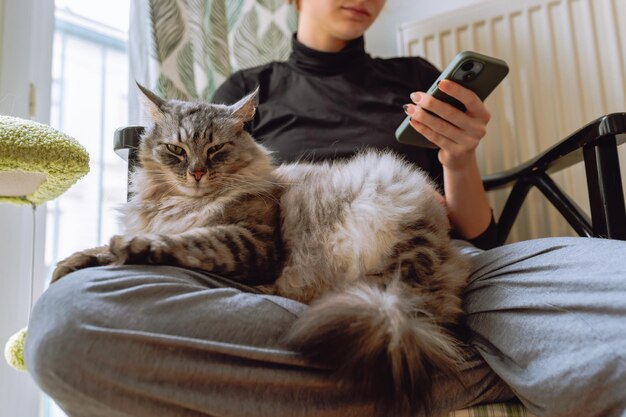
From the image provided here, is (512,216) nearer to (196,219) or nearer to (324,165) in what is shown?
(324,165)

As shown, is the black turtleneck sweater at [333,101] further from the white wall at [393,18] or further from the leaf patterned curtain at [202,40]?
the white wall at [393,18]

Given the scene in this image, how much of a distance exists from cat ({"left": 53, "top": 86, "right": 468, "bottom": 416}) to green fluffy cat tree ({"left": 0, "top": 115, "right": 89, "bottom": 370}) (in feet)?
0.51

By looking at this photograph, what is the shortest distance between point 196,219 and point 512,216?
0.97 meters

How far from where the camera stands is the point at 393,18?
212 centimetres

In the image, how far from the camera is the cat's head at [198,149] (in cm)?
103

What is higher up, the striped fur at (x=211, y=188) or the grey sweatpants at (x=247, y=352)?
the striped fur at (x=211, y=188)

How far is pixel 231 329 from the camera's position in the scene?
66 centimetres

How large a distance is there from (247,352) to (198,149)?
55cm

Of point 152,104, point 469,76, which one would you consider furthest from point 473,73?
point 152,104

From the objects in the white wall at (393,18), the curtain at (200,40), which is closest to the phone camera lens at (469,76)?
the curtain at (200,40)

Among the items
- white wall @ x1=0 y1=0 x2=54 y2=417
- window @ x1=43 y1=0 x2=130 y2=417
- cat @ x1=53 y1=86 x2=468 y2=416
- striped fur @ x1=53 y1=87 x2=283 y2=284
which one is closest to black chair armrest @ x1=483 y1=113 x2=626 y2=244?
cat @ x1=53 y1=86 x2=468 y2=416

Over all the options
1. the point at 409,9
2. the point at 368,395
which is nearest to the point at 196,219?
the point at 368,395

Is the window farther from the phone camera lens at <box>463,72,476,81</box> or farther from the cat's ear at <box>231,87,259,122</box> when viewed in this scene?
the phone camera lens at <box>463,72,476,81</box>

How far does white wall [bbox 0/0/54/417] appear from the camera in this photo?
4.43 ft
